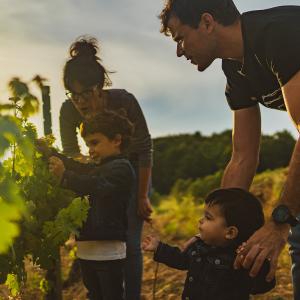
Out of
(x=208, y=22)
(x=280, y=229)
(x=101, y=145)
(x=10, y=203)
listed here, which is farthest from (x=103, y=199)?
(x=10, y=203)

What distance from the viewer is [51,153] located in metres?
3.61

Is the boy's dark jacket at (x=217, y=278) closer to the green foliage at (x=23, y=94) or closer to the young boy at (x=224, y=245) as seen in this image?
the young boy at (x=224, y=245)

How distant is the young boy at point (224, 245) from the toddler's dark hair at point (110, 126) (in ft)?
3.33

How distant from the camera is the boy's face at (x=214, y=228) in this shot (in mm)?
3164

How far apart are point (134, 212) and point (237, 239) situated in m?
1.35

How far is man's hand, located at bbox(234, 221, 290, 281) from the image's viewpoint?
254cm

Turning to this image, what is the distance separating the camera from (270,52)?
9.94 ft

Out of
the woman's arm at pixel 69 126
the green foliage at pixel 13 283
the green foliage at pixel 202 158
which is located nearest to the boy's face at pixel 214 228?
the green foliage at pixel 13 283

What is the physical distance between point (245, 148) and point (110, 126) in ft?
2.99

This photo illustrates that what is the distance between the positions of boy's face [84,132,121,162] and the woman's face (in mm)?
173

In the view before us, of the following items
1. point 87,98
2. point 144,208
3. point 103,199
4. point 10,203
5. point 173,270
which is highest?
point 87,98

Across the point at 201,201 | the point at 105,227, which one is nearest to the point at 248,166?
the point at 105,227

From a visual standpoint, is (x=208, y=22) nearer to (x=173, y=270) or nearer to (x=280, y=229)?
(x=280, y=229)

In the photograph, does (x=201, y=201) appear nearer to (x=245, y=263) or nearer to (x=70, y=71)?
(x=70, y=71)
